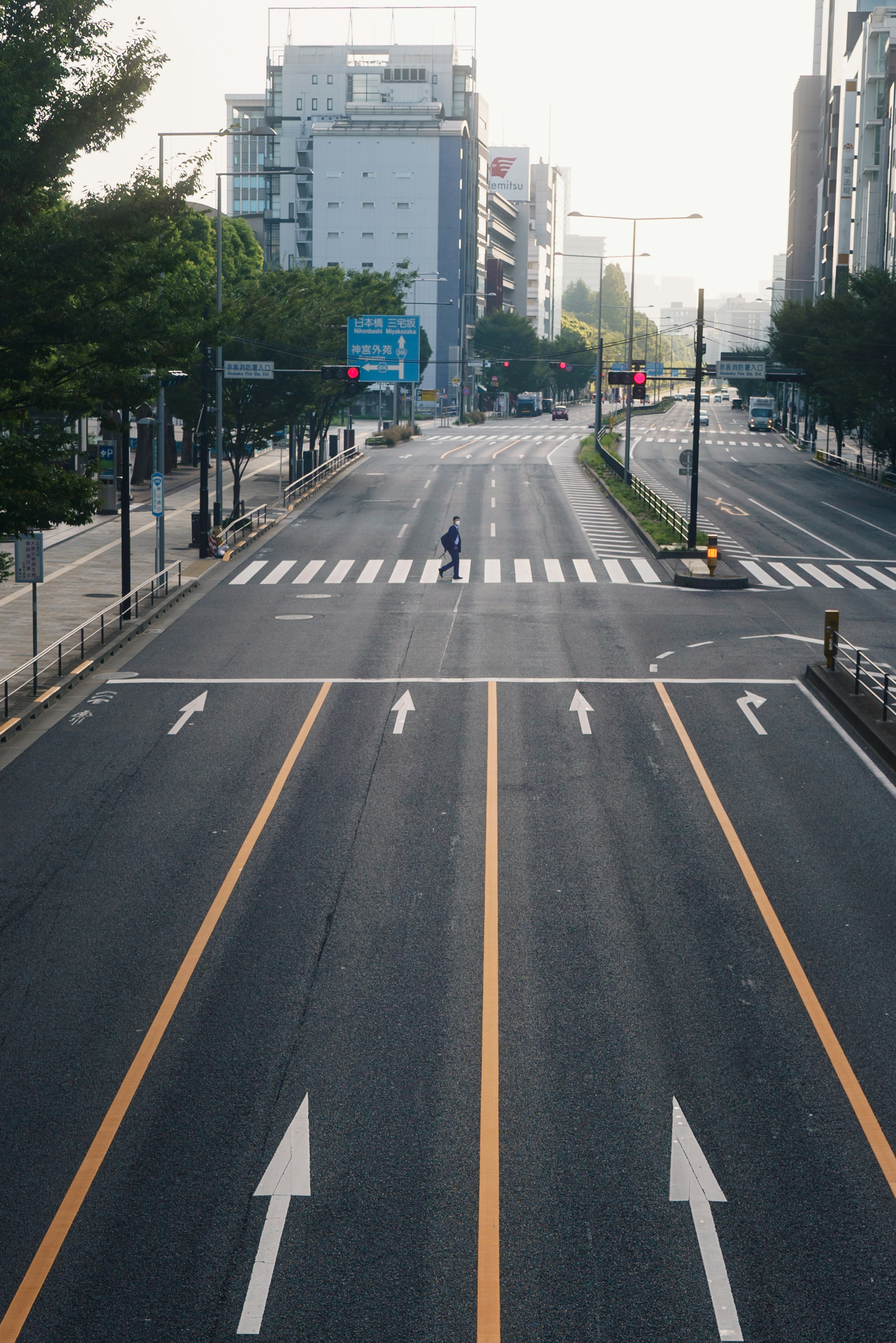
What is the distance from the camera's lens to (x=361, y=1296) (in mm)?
7844

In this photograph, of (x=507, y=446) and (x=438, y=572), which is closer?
(x=438, y=572)

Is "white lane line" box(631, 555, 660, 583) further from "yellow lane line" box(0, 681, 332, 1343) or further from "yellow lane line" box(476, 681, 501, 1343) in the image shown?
"yellow lane line" box(0, 681, 332, 1343)

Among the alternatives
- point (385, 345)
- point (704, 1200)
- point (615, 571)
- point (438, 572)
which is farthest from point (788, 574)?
point (704, 1200)

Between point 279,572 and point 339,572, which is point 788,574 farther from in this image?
point 279,572

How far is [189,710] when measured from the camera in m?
23.0

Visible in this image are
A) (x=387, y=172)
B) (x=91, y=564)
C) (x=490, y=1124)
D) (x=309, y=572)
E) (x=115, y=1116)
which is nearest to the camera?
(x=490, y=1124)

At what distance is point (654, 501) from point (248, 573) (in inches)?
791

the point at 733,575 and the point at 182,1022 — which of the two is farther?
the point at 733,575

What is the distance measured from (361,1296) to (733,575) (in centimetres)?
3221

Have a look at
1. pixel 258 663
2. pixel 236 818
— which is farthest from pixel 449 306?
pixel 236 818

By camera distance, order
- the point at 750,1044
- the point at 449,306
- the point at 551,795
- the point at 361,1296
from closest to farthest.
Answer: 1. the point at 361,1296
2. the point at 750,1044
3. the point at 551,795
4. the point at 449,306

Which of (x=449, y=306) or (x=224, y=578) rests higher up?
(x=449, y=306)

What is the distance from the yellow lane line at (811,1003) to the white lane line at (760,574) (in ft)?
65.6

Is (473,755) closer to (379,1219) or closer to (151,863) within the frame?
(151,863)
